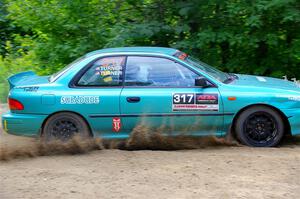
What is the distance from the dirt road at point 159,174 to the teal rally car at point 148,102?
0.32m

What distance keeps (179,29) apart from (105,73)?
315 cm

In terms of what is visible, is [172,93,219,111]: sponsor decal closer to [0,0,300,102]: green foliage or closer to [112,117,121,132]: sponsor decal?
[112,117,121,132]: sponsor decal

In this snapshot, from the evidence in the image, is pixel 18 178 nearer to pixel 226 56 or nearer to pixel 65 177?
pixel 65 177

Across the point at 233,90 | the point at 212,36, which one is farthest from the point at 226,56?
the point at 233,90

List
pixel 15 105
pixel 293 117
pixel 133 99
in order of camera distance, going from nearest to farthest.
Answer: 1. pixel 293 117
2. pixel 133 99
3. pixel 15 105

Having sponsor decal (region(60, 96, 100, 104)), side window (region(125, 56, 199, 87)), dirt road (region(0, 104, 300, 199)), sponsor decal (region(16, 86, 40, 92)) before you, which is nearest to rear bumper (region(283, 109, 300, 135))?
dirt road (region(0, 104, 300, 199))

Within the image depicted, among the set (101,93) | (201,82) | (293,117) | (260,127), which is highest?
(201,82)

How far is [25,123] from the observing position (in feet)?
22.9

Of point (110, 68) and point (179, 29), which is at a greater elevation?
point (179, 29)

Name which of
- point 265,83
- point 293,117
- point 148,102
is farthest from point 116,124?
point 293,117

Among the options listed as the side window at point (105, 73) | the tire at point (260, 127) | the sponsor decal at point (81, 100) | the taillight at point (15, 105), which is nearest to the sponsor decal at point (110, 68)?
the side window at point (105, 73)

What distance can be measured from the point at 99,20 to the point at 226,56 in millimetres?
2846

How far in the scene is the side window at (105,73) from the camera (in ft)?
23.0

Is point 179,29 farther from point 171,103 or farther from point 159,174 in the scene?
point 159,174
